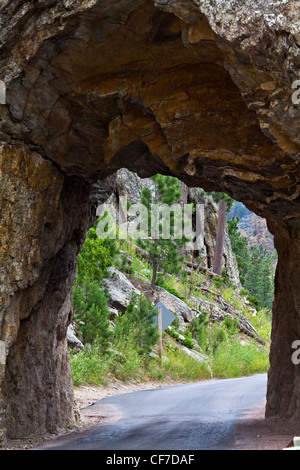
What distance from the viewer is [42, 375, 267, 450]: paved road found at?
22.9ft

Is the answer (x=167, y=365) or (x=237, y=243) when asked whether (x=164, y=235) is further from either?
(x=237, y=243)

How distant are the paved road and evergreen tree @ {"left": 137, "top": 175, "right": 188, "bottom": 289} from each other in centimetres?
766

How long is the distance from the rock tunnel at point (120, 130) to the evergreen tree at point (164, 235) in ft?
38.4

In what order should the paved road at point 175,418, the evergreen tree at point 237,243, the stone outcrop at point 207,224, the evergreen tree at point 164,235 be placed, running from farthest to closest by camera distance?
the evergreen tree at point 237,243 → the stone outcrop at point 207,224 → the evergreen tree at point 164,235 → the paved road at point 175,418

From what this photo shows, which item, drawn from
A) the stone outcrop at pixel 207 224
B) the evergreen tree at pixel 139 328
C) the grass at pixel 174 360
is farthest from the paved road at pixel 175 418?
the stone outcrop at pixel 207 224

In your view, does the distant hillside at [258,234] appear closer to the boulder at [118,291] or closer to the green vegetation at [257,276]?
the green vegetation at [257,276]

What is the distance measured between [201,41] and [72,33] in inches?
64.3

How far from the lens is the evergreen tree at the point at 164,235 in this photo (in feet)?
69.1

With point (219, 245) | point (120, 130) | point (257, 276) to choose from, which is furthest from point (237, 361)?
point (257, 276)

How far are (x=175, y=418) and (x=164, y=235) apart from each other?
40.0 feet

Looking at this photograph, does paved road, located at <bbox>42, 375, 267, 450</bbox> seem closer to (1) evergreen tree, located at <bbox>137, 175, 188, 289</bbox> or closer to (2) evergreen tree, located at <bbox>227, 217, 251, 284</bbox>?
(1) evergreen tree, located at <bbox>137, 175, 188, 289</bbox>

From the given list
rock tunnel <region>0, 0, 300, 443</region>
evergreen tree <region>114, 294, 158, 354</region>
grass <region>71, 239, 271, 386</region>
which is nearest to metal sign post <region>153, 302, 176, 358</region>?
evergreen tree <region>114, 294, 158, 354</region>
